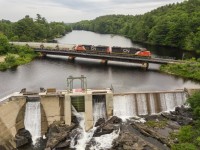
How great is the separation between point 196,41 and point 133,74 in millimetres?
35284

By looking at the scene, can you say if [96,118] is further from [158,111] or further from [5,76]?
[5,76]

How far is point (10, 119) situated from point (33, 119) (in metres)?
3.10

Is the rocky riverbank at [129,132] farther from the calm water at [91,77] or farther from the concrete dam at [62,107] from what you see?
the calm water at [91,77]

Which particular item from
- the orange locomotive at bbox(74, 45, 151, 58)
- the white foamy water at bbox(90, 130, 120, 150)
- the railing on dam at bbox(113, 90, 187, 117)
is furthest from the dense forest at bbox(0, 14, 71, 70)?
the white foamy water at bbox(90, 130, 120, 150)

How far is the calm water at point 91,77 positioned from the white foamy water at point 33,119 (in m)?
12.2

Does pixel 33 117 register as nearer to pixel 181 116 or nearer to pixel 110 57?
pixel 181 116

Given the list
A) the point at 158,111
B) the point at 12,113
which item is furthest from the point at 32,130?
the point at 158,111

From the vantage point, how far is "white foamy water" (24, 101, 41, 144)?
3975 centimetres

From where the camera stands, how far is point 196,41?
300ft

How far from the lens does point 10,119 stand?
128 ft

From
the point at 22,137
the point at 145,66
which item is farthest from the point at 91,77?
the point at 22,137

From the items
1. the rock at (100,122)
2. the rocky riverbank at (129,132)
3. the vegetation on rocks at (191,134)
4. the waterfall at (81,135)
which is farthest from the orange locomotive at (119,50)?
the waterfall at (81,135)

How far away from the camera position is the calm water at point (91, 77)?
185 feet

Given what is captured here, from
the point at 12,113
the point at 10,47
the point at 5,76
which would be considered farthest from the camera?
the point at 10,47
